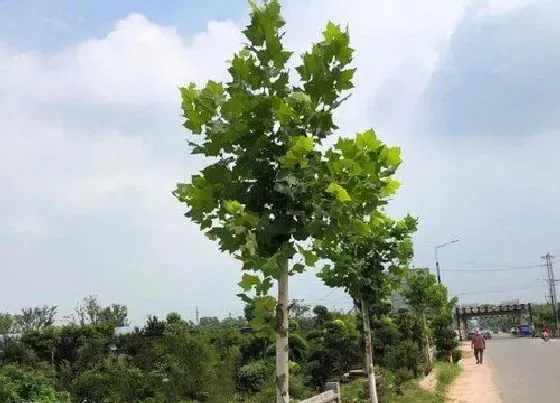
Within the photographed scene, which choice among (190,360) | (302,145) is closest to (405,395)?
(190,360)

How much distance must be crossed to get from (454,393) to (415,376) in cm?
166

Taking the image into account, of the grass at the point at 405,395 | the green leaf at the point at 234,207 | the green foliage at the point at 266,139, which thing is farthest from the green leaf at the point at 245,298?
the grass at the point at 405,395

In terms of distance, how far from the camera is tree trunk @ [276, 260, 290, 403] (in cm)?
439

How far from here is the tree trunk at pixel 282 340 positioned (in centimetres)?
439

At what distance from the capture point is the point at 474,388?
17.4 m

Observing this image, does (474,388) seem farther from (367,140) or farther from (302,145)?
(302,145)

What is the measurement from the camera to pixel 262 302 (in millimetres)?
4598

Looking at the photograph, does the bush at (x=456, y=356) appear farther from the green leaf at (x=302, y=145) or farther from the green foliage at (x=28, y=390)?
the green leaf at (x=302, y=145)

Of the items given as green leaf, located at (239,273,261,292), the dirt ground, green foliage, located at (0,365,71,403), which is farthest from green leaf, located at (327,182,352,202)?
the dirt ground

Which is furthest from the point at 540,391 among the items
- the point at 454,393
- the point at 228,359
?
the point at 228,359

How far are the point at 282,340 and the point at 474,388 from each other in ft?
47.4

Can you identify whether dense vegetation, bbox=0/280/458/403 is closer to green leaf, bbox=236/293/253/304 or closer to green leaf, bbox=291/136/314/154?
green leaf, bbox=236/293/253/304

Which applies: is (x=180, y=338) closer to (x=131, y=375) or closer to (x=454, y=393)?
(x=131, y=375)

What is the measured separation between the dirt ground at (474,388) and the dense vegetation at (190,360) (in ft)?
3.89
